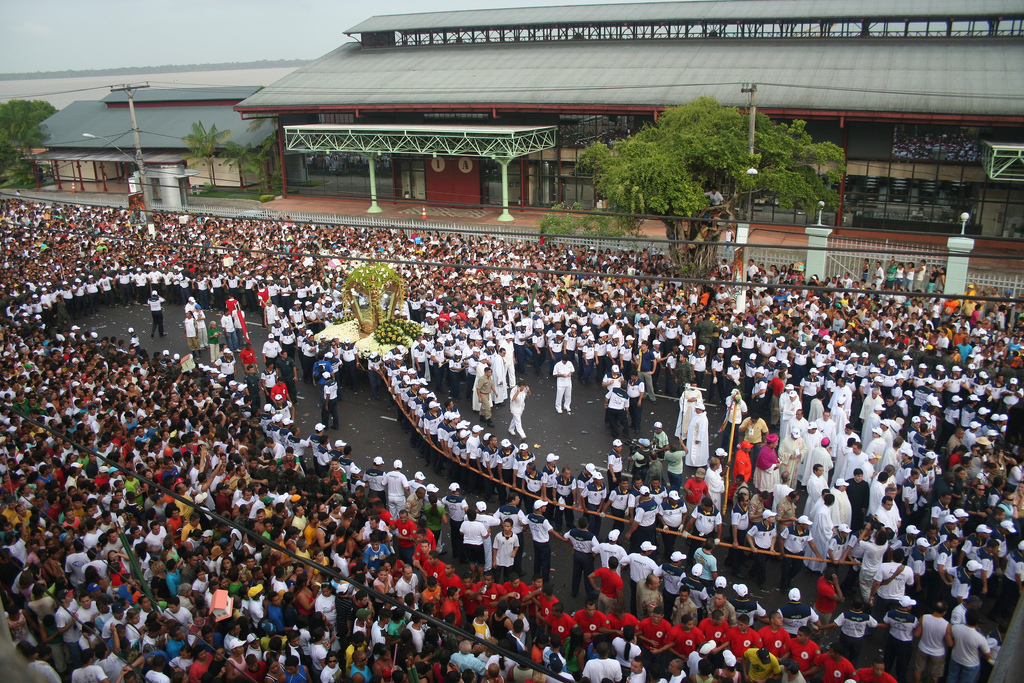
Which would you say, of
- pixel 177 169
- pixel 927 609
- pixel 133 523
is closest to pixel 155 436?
pixel 133 523

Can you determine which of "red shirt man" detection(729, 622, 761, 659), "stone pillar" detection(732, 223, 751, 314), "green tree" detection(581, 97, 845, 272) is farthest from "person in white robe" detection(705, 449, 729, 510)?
"green tree" detection(581, 97, 845, 272)

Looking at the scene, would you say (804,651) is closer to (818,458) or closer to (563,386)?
(818,458)

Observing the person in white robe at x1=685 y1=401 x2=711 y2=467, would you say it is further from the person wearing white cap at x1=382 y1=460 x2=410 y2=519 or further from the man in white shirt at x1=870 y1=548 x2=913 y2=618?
the person wearing white cap at x1=382 y1=460 x2=410 y2=519

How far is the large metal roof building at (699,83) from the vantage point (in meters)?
24.9

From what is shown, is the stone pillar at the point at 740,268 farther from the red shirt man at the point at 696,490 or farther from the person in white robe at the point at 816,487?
the red shirt man at the point at 696,490

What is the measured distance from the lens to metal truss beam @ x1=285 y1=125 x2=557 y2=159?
30.5 meters

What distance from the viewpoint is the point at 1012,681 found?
2.25 meters

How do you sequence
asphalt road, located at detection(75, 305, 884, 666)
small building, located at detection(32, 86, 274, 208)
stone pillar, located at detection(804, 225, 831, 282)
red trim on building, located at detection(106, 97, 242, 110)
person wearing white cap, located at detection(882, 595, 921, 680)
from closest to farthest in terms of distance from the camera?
person wearing white cap, located at detection(882, 595, 921, 680)
asphalt road, located at detection(75, 305, 884, 666)
stone pillar, located at detection(804, 225, 831, 282)
small building, located at detection(32, 86, 274, 208)
red trim on building, located at detection(106, 97, 242, 110)

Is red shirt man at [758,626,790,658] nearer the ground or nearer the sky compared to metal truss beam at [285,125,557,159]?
nearer the ground

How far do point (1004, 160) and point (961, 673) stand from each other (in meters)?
20.9

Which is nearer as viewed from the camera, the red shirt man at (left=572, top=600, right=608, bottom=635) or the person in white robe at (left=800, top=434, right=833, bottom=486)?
the red shirt man at (left=572, top=600, right=608, bottom=635)

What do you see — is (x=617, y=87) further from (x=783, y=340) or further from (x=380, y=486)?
(x=380, y=486)

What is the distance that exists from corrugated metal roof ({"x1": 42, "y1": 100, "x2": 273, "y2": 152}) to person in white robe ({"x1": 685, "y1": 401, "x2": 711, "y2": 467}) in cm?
3462

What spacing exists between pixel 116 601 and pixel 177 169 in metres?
37.0
